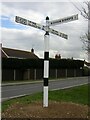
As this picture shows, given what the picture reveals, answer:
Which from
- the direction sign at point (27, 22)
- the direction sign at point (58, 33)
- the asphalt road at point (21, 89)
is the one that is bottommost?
the asphalt road at point (21, 89)

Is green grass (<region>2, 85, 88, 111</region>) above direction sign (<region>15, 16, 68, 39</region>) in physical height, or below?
below

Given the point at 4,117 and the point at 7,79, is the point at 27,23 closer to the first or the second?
the point at 4,117

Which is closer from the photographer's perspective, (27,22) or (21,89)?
(27,22)

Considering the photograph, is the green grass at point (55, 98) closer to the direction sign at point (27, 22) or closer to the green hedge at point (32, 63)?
the direction sign at point (27, 22)

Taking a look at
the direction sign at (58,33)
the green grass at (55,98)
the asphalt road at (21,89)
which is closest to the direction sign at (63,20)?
the direction sign at (58,33)

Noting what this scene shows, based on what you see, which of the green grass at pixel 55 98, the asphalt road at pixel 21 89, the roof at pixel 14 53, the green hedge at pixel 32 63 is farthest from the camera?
the roof at pixel 14 53

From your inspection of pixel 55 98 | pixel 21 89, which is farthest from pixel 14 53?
pixel 55 98

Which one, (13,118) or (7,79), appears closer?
(13,118)

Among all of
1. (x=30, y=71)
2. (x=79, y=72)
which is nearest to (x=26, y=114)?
(x=30, y=71)

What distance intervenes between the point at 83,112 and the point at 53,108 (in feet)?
2.55

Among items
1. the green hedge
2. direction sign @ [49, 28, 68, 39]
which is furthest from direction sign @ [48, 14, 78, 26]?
the green hedge

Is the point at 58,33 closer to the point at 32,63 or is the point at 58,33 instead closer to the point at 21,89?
the point at 21,89

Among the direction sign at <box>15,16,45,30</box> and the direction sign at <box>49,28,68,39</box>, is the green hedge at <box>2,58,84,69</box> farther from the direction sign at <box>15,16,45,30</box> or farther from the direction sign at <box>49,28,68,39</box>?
the direction sign at <box>15,16,45,30</box>

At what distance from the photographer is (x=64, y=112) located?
7938mm
